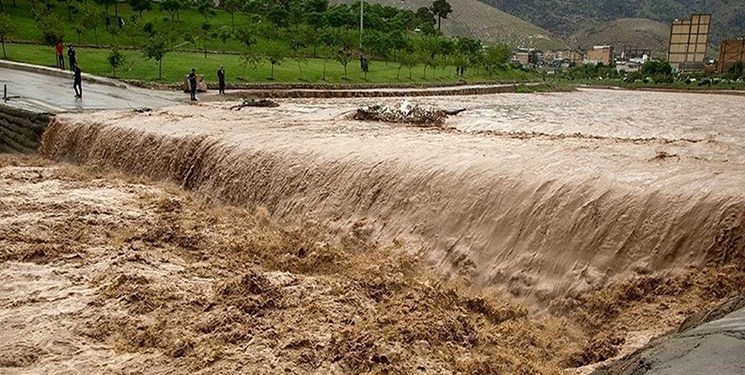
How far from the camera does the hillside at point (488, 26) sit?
136m

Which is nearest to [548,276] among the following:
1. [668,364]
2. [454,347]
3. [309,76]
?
[454,347]

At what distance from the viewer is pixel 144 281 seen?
24.4 feet

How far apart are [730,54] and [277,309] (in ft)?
229

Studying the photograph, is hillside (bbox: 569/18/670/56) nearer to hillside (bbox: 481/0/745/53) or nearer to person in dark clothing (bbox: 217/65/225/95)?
hillside (bbox: 481/0/745/53)

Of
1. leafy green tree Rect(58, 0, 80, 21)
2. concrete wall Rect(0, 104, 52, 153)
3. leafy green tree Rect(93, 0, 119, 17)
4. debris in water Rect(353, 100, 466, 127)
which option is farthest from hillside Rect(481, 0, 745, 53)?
concrete wall Rect(0, 104, 52, 153)

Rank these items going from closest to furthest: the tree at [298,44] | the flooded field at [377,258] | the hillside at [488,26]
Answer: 1. the flooded field at [377,258]
2. the tree at [298,44]
3. the hillside at [488,26]

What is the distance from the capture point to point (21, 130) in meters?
16.5

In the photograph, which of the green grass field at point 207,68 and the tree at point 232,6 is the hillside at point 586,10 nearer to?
the tree at point 232,6

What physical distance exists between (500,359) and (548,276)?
1.41 metres

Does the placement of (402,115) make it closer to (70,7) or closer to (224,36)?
(224,36)

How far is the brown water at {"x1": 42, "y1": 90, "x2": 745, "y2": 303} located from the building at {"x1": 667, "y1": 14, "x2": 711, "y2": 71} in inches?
3132

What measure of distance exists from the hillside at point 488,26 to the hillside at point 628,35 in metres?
7.09

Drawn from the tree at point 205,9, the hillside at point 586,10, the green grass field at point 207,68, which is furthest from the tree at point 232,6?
the hillside at point 586,10

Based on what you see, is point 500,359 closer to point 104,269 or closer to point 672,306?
point 672,306
